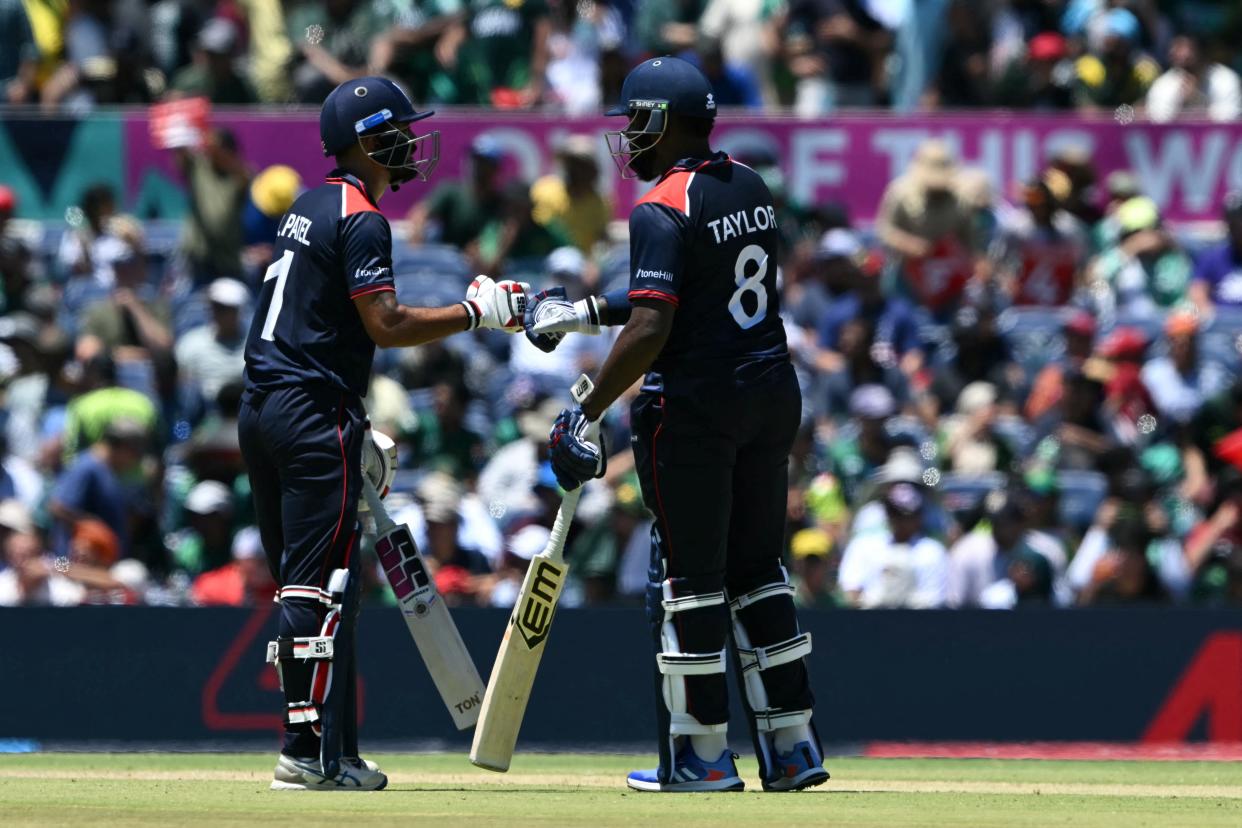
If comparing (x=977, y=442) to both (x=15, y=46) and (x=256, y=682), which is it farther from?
(x=15, y=46)

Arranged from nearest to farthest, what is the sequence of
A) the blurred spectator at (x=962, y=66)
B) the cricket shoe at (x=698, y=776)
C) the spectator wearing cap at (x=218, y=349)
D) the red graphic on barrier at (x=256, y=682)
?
the cricket shoe at (x=698, y=776), the red graphic on barrier at (x=256, y=682), the spectator wearing cap at (x=218, y=349), the blurred spectator at (x=962, y=66)

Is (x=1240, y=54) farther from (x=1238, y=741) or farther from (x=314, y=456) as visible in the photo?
(x=314, y=456)

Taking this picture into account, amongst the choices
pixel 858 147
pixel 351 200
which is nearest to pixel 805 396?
pixel 858 147

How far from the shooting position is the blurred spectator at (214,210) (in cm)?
1398

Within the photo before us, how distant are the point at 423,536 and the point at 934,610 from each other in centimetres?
284

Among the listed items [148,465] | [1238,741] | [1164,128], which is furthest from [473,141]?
[1238,741]

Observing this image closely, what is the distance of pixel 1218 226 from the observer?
14.8 meters

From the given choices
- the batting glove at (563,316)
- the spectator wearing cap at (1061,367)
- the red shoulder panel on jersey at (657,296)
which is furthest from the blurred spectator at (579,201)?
the red shoulder panel on jersey at (657,296)

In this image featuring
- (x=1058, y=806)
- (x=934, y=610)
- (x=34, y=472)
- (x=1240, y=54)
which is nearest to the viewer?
(x=1058, y=806)

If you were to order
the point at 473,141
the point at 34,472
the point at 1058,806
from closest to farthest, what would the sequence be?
the point at 1058,806 < the point at 34,472 < the point at 473,141

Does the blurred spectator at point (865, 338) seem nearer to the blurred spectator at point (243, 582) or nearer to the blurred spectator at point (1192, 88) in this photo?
the blurred spectator at point (1192, 88)

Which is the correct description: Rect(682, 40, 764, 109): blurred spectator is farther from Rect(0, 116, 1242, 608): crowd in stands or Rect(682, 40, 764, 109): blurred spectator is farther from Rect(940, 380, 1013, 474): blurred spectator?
Rect(940, 380, 1013, 474): blurred spectator

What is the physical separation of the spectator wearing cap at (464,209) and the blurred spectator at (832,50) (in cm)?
262

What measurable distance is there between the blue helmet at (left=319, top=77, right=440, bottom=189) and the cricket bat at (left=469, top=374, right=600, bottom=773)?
41.2 inches
